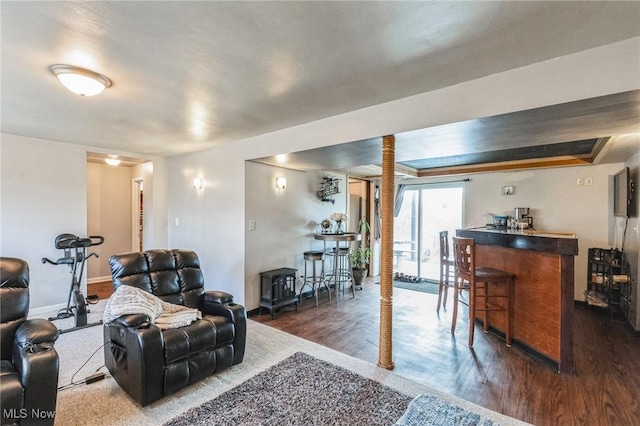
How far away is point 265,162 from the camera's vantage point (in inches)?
170

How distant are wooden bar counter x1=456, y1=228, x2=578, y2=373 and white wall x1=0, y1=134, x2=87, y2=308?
5.81m

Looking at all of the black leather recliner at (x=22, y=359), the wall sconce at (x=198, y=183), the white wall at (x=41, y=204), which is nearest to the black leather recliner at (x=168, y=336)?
the black leather recliner at (x=22, y=359)

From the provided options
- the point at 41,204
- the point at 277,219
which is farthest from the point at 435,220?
the point at 41,204

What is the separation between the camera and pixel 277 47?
1860mm

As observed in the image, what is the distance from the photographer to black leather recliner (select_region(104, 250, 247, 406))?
213 centimetres

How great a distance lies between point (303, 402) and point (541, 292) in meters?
2.58

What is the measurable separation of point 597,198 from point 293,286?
16.1ft

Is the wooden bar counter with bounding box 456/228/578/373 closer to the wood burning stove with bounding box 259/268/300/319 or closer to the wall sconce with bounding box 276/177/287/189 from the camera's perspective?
the wood burning stove with bounding box 259/268/300/319

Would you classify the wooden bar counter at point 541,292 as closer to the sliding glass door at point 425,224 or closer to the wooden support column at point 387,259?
the wooden support column at point 387,259

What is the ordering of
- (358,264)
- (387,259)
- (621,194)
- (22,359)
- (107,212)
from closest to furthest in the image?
(22,359), (387,259), (621,194), (358,264), (107,212)

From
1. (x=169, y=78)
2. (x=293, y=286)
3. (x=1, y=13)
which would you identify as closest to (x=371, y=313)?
(x=293, y=286)

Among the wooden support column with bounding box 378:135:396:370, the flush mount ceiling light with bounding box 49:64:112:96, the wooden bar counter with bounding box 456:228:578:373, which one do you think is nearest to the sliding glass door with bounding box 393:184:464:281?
the wooden bar counter with bounding box 456:228:578:373

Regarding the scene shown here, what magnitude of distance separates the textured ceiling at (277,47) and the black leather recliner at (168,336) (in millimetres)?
1618

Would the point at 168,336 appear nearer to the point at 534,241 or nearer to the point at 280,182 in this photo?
the point at 280,182
